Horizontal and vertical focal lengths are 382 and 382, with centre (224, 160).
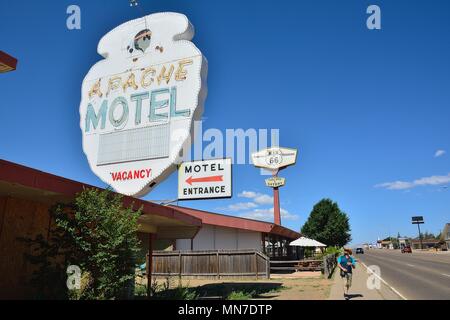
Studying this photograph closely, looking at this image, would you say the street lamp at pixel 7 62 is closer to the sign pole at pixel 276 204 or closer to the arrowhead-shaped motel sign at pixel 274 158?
the sign pole at pixel 276 204

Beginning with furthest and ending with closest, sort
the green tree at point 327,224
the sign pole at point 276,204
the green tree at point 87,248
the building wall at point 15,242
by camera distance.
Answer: the green tree at point 327,224, the sign pole at point 276,204, the building wall at point 15,242, the green tree at point 87,248

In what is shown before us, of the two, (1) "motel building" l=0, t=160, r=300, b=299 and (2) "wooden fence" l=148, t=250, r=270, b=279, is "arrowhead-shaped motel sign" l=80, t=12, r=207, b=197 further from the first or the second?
(2) "wooden fence" l=148, t=250, r=270, b=279

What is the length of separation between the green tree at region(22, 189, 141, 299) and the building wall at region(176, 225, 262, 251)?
19460mm

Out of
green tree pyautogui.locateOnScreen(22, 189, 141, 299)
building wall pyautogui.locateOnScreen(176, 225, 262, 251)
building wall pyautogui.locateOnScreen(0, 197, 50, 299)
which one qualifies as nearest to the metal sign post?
building wall pyautogui.locateOnScreen(176, 225, 262, 251)

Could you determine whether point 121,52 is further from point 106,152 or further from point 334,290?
point 334,290

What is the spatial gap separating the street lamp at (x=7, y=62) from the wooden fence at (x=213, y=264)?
→ 19152 mm

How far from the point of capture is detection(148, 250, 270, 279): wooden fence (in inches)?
948

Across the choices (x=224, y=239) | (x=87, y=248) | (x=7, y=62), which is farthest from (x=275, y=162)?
(x=7, y=62)

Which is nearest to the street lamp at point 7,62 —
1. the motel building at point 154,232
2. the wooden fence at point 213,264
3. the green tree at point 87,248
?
the motel building at point 154,232

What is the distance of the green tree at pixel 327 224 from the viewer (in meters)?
70.8

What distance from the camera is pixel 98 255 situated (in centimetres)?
798
